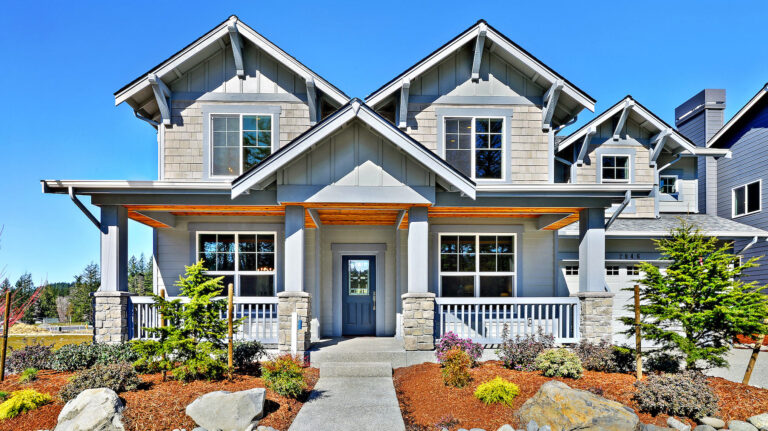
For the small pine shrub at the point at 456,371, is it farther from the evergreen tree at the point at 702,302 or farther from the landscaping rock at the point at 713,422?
the landscaping rock at the point at 713,422

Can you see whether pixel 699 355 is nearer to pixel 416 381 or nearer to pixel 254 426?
pixel 416 381

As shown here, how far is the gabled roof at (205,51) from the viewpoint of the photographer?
32.8 ft

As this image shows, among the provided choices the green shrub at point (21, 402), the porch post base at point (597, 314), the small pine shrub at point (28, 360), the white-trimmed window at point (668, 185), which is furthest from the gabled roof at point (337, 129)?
the white-trimmed window at point (668, 185)

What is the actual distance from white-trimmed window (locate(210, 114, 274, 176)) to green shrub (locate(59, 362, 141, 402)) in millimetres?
5237

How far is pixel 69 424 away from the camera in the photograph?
534 cm

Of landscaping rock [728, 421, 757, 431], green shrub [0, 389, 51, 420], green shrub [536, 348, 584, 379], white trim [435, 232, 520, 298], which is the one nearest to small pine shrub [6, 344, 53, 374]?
green shrub [0, 389, 51, 420]

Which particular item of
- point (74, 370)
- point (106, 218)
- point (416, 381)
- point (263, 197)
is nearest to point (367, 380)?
point (416, 381)

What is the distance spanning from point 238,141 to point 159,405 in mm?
6462

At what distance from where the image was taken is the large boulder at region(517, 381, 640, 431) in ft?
16.9

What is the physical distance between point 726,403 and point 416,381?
4.25 metres

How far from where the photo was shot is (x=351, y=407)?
243 inches

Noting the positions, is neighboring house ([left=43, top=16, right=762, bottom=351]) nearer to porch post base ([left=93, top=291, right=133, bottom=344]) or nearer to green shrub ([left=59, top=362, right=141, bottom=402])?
porch post base ([left=93, top=291, right=133, bottom=344])

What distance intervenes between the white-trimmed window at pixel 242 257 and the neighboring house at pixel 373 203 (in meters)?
0.03

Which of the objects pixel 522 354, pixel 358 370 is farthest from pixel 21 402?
pixel 522 354
